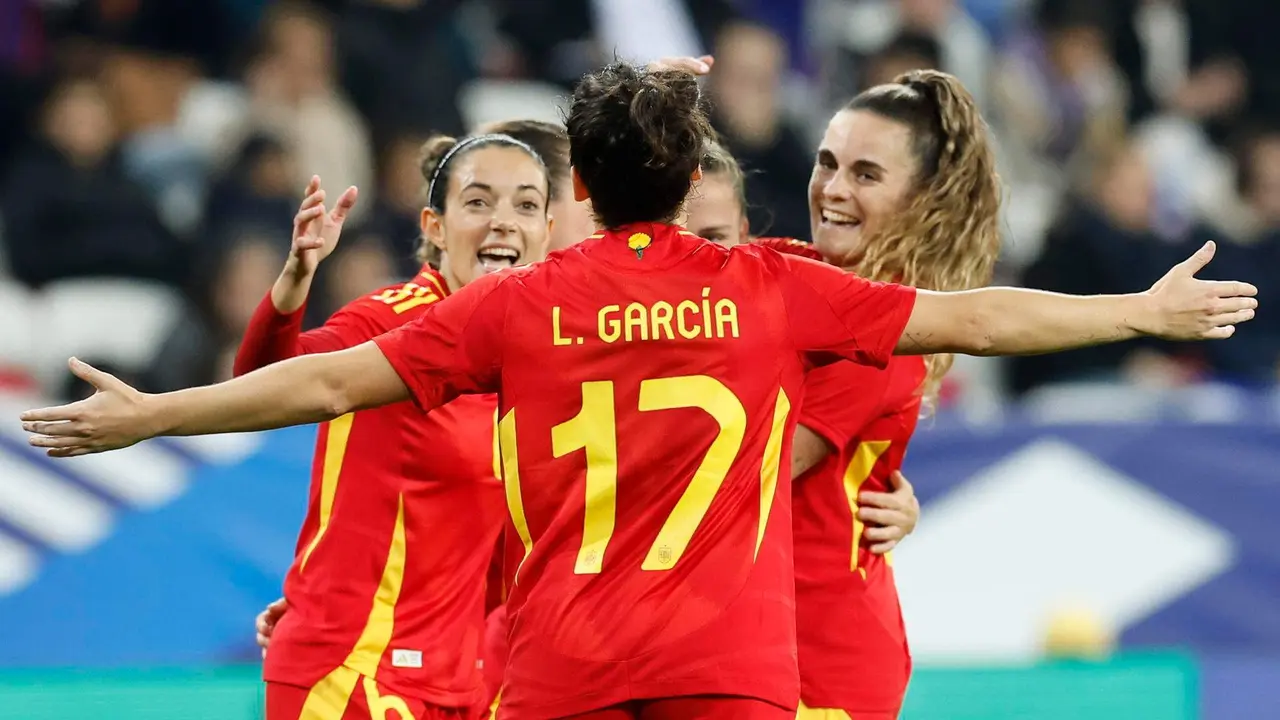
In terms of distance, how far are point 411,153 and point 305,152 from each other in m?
0.57

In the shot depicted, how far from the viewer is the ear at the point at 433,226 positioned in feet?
15.2

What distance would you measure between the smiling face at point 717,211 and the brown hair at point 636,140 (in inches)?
45.7

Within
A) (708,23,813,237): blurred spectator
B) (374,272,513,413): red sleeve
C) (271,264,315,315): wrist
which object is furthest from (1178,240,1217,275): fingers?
(708,23,813,237): blurred spectator

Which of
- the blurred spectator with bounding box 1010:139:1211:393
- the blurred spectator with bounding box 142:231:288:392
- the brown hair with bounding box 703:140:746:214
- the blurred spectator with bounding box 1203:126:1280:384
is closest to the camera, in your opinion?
the brown hair with bounding box 703:140:746:214

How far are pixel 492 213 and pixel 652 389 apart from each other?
48.0 inches

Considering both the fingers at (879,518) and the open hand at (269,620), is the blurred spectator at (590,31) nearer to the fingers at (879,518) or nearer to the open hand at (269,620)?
the open hand at (269,620)

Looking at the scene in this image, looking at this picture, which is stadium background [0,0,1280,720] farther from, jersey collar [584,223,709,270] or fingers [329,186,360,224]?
jersey collar [584,223,709,270]

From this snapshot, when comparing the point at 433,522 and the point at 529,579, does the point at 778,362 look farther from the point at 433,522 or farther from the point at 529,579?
the point at 433,522

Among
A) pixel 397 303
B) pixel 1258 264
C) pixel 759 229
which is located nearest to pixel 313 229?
pixel 397 303

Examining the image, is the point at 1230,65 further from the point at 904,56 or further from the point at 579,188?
the point at 579,188

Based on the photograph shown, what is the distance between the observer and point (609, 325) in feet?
11.4

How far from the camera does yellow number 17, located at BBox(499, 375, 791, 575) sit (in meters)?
3.45

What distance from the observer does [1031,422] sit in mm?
8125

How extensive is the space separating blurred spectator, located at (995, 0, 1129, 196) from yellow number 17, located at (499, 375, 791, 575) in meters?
8.94
